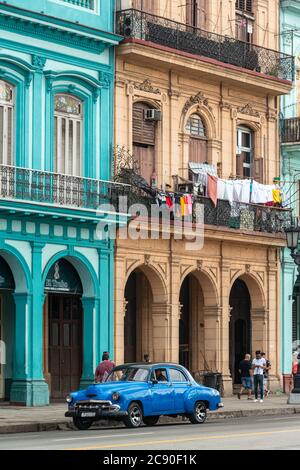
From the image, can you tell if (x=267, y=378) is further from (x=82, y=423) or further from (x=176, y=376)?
(x=82, y=423)

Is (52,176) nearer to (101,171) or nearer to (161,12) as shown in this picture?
(101,171)

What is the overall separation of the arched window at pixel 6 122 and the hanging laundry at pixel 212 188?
7.68 meters

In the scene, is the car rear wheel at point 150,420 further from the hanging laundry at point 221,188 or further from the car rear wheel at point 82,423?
the hanging laundry at point 221,188

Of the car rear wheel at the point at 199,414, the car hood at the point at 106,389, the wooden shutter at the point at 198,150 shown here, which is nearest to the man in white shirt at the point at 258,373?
the wooden shutter at the point at 198,150

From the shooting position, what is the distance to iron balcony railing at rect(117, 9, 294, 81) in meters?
39.3

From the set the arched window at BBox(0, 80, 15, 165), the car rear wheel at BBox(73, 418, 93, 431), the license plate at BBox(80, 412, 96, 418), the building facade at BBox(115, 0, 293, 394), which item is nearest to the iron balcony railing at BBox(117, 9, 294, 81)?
the building facade at BBox(115, 0, 293, 394)

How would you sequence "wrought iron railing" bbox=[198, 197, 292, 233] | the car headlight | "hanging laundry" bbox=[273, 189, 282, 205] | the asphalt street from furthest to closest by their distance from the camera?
1. "hanging laundry" bbox=[273, 189, 282, 205]
2. "wrought iron railing" bbox=[198, 197, 292, 233]
3. the car headlight
4. the asphalt street

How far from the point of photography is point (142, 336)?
136ft

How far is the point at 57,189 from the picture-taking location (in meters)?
36.5

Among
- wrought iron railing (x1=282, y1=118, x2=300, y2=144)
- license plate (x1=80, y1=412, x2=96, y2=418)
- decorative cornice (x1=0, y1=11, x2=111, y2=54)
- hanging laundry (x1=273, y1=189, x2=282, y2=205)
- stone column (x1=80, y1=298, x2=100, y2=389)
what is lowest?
license plate (x1=80, y1=412, x2=96, y2=418)

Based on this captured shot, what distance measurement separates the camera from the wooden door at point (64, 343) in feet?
126

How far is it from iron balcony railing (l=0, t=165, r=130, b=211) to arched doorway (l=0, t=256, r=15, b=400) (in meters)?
1.87

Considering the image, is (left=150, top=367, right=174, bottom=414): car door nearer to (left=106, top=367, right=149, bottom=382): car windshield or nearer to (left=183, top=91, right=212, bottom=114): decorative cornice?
(left=106, top=367, right=149, bottom=382): car windshield
